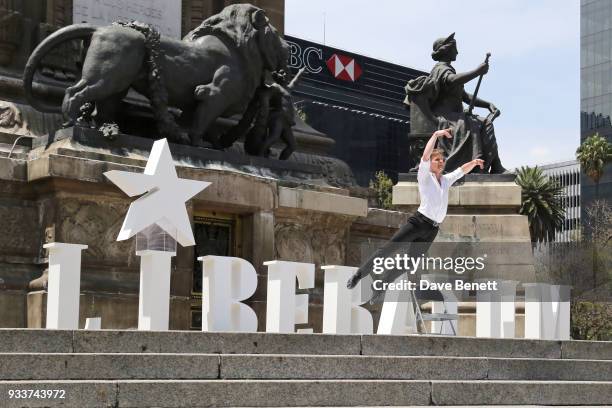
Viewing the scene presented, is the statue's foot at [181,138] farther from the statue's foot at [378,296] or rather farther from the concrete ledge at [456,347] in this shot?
the concrete ledge at [456,347]

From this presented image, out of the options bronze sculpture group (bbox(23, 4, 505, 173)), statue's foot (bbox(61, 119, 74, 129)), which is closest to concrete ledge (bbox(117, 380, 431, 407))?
bronze sculpture group (bbox(23, 4, 505, 173))

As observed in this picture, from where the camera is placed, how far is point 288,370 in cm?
1062

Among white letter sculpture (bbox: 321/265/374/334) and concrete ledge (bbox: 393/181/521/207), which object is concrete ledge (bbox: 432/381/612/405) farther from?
concrete ledge (bbox: 393/181/521/207)

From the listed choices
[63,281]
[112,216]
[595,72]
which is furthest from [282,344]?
[595,72]

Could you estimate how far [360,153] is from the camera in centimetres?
9788

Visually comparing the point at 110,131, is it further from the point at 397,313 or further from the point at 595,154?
the point at 595,154

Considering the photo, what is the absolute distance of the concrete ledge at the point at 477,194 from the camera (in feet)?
71.2

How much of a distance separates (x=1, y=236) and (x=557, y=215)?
2978 inches

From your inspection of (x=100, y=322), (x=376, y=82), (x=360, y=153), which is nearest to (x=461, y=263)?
(x=100, y=322)

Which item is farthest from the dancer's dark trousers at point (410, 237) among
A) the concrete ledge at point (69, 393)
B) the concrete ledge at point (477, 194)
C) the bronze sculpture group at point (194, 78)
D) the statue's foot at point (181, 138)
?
the concrete ledge at point (477, 194)

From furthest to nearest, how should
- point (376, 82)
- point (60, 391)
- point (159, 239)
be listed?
1. point (376, 82)
2. point (159, 239)
3. point (60, 391)

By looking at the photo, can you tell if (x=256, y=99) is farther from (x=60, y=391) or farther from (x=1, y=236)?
(x=60, y=391)

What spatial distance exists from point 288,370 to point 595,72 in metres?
127

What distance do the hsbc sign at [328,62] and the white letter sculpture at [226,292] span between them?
298 feet
